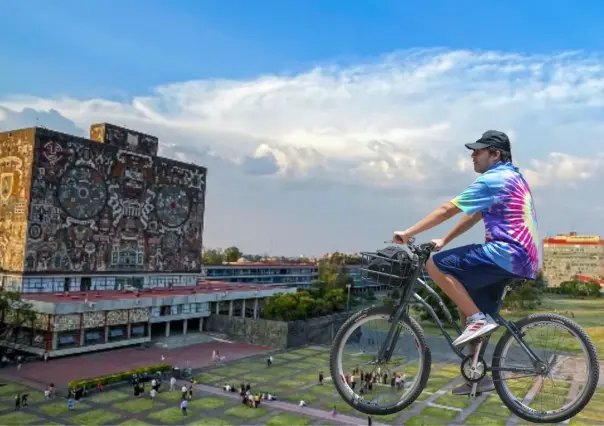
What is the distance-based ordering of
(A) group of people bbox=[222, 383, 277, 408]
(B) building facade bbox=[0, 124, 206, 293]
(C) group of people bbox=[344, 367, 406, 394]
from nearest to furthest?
(C) group of people bbox=[344, 367, 406, 394]
(A) group of people bbox=[222, 383, 277, 408]
(B) building facade bbox=[0, 124, 206, 293]

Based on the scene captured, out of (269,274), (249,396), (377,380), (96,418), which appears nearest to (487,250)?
(377,380)

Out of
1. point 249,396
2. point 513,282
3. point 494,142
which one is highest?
point 494,142

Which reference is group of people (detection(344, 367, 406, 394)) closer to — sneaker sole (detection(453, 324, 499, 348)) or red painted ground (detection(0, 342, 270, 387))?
sneaker sole (detection(453, 324, 499, 348))

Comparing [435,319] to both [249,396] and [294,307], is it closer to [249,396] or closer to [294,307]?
[249,396]

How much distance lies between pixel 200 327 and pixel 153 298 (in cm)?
1160

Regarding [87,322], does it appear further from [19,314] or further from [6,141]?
[6,141]

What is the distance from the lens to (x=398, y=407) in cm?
654

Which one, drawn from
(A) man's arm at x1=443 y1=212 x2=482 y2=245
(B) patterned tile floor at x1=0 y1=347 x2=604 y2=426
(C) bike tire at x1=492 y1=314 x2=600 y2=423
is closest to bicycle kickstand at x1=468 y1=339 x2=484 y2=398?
(C) bike tire at x1=492 y1=314 x2=600 y2=423

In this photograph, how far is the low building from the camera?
171 ft

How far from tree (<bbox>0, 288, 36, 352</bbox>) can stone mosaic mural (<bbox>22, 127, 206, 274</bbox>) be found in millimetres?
5873

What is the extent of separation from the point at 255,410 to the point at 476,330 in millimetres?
35425

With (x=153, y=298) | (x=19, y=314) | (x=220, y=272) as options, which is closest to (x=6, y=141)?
(x=19, y=314)

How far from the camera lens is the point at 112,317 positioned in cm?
5762

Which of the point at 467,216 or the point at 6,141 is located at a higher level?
the point at 6,141
